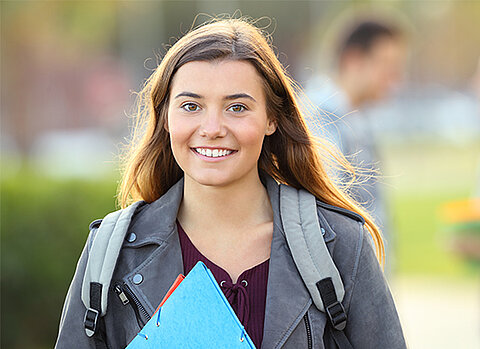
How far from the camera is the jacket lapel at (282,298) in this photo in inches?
96.1

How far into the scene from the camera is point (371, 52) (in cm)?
513

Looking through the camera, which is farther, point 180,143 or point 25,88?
point 25,88

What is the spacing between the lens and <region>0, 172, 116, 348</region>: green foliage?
237 inches

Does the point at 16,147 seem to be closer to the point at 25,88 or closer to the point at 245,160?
the point at 25,88

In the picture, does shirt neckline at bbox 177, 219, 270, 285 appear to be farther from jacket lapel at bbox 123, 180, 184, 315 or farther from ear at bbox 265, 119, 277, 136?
ear at bbox 265, 119, 277, 136

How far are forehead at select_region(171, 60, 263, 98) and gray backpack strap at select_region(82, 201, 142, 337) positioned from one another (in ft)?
1.66

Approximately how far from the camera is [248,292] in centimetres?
254

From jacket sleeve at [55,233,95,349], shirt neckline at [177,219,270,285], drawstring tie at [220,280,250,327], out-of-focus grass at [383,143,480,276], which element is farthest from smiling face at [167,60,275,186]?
out-of-focus grass at [383,143,480,276]

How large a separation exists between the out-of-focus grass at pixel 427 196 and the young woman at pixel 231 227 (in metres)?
2.32

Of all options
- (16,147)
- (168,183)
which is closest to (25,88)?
(16,147)

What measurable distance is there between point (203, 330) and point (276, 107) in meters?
0.82

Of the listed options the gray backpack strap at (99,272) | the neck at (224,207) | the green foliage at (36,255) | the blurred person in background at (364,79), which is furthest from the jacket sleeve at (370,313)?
the green foliage at (36,255)

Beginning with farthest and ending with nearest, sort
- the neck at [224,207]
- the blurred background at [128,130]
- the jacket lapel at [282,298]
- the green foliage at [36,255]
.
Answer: the blurred background at [128,130] → the green foliage at [36,255] → the neck at [224,207] → the jacket lapel at [282,298]

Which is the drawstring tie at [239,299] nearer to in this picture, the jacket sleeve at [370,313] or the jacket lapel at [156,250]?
the jacket lapel at [156,250]
